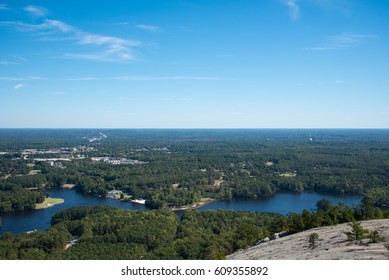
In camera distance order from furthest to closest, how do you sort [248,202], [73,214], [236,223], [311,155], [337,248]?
[311,155] → [248,202] → [73,214] → [236,223] → [337,248]

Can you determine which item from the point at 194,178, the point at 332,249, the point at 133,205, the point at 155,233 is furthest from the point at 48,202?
the point at 332,249

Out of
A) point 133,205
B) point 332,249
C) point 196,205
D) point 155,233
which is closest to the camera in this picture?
point 332,249

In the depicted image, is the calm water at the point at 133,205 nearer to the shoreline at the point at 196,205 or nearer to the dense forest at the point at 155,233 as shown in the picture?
the shoreline at the point at 196,205

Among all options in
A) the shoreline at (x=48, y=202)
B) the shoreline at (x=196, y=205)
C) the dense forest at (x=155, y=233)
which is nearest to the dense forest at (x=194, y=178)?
the shoreline at (x=196, y=205)

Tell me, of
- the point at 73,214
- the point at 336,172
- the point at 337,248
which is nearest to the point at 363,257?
the point at 337,248

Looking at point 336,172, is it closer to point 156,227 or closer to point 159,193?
point 159,193

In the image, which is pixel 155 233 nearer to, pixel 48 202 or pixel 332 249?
pixel 332 249

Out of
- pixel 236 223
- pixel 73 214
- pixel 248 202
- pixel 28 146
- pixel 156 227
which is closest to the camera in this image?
→ pixel 156 227

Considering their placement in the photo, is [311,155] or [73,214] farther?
[311,155]
